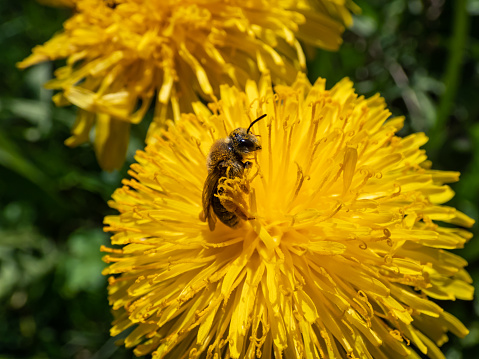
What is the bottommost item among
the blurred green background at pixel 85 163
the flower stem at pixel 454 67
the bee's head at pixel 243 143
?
the blurred green background at pixel 85 163

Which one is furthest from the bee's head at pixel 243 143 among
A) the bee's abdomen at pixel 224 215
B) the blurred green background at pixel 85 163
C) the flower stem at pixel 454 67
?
the flower stem at pixel 454 67

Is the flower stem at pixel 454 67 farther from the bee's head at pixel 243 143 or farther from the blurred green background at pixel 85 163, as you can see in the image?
the bee's head at pixel 243 143

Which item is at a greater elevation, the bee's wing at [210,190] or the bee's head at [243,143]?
the bee's head at [243,143]

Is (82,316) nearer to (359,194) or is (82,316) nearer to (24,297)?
(24,297)

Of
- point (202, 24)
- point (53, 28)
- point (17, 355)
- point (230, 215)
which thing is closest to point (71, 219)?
point (17, 355)

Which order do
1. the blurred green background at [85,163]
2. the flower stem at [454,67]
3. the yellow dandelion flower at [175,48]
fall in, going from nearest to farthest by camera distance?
the yellow dandelion flower at [175,48] < the flower stem at [454,67] < the blurred green background at [85,163]

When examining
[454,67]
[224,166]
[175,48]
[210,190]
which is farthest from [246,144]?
[454,67]
